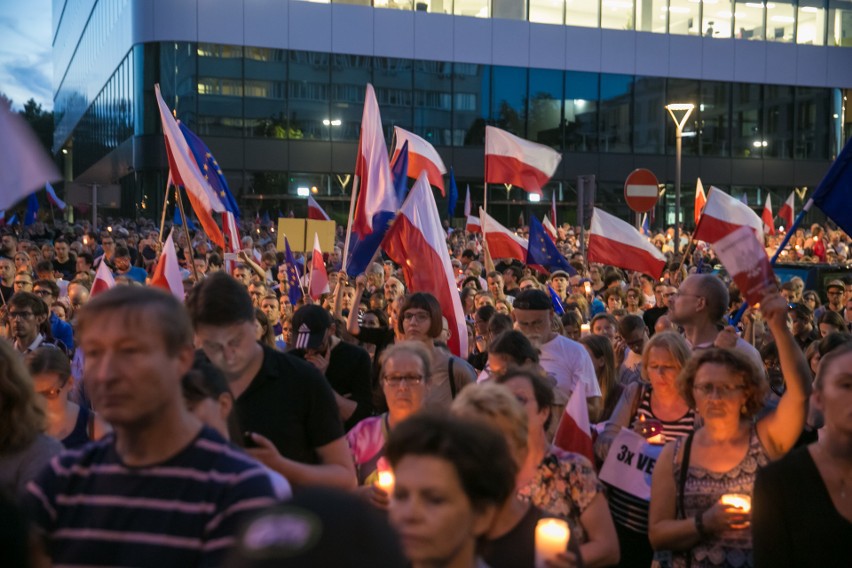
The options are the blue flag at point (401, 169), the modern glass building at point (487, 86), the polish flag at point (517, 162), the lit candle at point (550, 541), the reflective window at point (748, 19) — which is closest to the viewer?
the lit candle at point (550, 541)

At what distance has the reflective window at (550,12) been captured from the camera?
128 feet

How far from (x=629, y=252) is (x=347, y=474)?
10.5 m

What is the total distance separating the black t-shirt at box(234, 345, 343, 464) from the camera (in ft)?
14.3

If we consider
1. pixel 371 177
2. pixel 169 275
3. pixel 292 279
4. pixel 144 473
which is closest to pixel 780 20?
pixel 292 279

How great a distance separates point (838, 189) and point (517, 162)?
9.28m

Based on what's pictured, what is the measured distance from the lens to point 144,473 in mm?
2650

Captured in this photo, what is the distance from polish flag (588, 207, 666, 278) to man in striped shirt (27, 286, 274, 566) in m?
11.9

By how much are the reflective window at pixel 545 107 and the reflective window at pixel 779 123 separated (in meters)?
9.03

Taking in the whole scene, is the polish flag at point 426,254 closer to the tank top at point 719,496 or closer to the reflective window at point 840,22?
the tank top at point 719,496

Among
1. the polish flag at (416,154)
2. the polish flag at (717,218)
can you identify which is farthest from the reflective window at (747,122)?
the polish flag at (717,218)

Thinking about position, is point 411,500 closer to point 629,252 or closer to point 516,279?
point 629,252

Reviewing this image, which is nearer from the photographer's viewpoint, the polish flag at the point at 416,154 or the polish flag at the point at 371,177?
the polish flag at the point at 371,177

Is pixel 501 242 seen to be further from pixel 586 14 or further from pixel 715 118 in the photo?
pixel 715 118

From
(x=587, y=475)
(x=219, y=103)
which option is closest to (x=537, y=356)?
(x=587, y=475)
